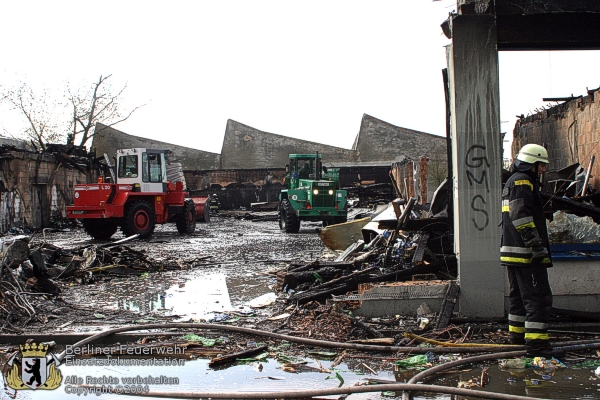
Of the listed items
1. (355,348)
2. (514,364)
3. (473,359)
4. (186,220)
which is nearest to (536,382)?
(514,364)

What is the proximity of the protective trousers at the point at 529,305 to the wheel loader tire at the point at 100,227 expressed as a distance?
14.9 m

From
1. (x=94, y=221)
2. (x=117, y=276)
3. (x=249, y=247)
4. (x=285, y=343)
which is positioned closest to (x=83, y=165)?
(x=94, y=221)

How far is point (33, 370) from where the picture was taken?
4.69 m

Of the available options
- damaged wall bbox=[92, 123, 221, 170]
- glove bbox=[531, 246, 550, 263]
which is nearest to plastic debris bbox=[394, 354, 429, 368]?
glove bbox=[531, 246, 550, 263]

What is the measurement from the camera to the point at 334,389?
388 cm

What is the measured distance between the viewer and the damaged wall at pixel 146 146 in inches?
1676

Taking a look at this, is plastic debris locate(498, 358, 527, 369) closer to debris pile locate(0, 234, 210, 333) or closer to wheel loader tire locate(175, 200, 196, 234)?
debris pile locate(0, 234, 210, 333)

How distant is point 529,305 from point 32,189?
23.3 m

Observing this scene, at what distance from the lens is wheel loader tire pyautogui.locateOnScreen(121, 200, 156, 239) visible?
17422 mm

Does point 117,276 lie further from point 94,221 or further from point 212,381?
point 94,221

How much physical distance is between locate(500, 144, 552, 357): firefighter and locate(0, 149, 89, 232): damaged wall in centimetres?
2043

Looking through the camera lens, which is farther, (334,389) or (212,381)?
(212,381)

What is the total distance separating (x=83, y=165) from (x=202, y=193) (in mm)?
9258

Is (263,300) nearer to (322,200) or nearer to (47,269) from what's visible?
(47,269)
